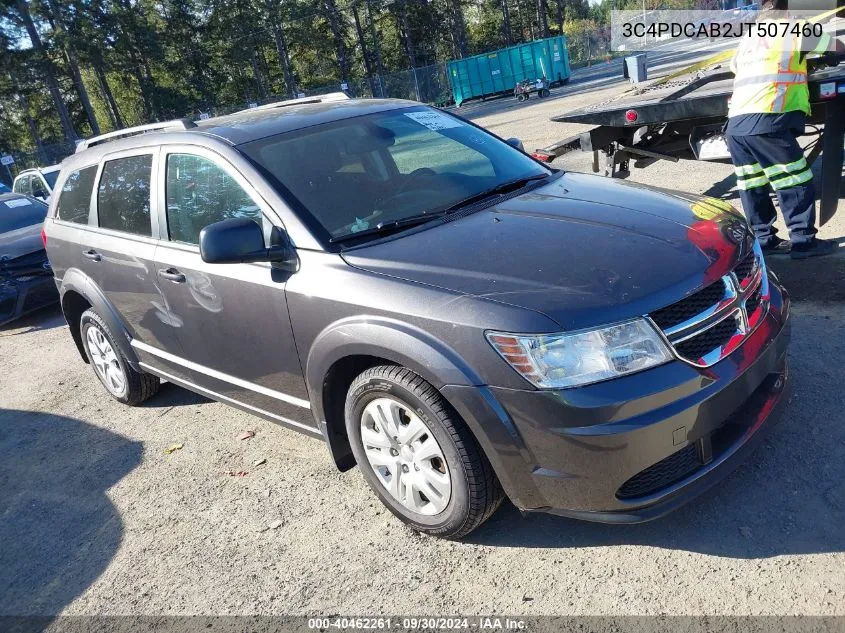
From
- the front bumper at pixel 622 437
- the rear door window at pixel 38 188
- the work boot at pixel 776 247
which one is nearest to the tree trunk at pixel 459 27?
the rear door window at pixel 38 188

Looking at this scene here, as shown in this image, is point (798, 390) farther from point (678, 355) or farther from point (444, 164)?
point (444, 164)

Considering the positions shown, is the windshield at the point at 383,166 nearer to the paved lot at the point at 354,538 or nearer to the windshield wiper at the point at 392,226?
the windshield wiper at the point at 392,226

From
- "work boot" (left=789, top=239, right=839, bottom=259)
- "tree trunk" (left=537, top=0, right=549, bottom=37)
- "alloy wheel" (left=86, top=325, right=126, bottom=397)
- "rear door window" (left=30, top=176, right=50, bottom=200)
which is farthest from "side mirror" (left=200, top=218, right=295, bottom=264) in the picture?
"tree trunk" (left=537, top=0, right=549, bottom=37)

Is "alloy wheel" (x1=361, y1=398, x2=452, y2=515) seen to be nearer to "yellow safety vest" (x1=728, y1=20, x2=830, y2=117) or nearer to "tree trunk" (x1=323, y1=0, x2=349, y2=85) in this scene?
"yellow safety vest" (x1=728, y1=20, x2=830, y2=117)

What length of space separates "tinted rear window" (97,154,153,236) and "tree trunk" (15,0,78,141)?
41637 millimetres

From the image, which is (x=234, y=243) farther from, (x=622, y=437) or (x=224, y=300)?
(x=622, y=437)

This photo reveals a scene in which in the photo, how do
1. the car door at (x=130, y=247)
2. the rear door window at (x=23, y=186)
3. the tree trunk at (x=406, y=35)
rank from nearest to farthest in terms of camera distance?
the car door at (x=130, y=247), the rear door window at (x=23, y=186), the tree trunk at (x=406, y=35)

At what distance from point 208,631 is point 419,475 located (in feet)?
3.44

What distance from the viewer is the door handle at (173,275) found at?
147 inches

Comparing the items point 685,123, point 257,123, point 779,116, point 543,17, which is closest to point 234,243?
point 257,123

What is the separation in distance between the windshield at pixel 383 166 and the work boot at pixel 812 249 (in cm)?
254

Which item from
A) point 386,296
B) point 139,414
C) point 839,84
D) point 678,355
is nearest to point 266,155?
point 386,296

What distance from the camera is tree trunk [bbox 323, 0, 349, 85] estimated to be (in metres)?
56.3

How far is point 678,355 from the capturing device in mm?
2473
